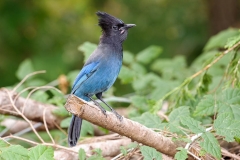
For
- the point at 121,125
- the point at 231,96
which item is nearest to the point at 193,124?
the point at 121,125

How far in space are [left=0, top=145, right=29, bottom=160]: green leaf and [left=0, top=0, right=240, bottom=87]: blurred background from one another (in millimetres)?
3939

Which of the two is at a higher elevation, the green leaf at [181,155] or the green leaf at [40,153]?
the green leaf at [181,155]

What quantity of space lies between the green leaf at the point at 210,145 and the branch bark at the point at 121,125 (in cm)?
25

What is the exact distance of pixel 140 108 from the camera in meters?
4.21

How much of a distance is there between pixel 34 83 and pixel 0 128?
1.00 m

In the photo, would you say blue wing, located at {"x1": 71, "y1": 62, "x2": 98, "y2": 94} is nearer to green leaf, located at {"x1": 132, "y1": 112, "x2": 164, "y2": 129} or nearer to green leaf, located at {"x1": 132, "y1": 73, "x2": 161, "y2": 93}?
green leaf, located at {"x1": 132, "y1": 112, "x2": 164, "y2": 129}

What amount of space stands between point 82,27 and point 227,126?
5.26 meters

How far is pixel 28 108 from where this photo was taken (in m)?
4.10

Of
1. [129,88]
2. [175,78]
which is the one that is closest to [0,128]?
[175,78]

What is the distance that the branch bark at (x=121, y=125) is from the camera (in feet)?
9.39

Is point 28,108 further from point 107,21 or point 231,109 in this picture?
point 231,109

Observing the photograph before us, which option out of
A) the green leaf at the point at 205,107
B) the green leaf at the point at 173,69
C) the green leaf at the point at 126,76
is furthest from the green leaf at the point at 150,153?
the green leaf at the point at 173,69

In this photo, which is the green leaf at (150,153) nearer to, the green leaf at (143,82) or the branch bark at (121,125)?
the branch bark at (121,125)

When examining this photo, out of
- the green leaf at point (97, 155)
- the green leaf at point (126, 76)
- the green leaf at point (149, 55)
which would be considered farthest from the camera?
the green leaf at point (149, 55)
